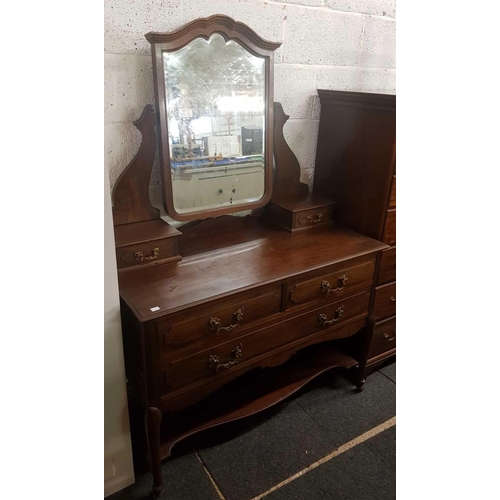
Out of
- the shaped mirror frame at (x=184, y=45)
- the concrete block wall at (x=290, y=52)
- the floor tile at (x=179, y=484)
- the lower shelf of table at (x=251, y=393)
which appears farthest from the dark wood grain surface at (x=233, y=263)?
the floor tile at (x=179, y=484)

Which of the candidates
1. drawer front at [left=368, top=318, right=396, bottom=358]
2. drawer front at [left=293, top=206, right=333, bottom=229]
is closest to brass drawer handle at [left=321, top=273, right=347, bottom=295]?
drawer front at [left=293, top=206, right=333, bottom=229]

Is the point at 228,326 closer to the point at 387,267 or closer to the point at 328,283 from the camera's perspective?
the point at 328,283

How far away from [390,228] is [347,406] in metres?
0.83

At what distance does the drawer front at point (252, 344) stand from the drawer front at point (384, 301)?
3.3 inches

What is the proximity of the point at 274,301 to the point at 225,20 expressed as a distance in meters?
0.99

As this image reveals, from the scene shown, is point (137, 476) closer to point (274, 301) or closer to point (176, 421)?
point (176, 421)

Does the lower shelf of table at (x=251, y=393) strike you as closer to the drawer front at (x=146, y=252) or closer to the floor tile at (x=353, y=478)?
the floor tile at (x=353, y=478)

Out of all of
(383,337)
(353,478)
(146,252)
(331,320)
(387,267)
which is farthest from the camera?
(383,337)

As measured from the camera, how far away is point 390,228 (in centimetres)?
174

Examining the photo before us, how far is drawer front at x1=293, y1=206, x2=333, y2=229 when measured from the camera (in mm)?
1788

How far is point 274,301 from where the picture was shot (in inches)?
56.4

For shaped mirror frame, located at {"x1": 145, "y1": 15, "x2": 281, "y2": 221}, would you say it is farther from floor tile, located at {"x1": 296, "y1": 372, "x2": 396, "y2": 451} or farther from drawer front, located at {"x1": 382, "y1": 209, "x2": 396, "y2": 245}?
floor tile, located at {"x1": 296, "y1": 372, "x2": 396, "y2": 451}

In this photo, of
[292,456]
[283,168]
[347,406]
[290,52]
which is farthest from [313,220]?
[292,456]

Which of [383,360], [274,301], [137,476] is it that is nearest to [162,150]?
[274,301]
